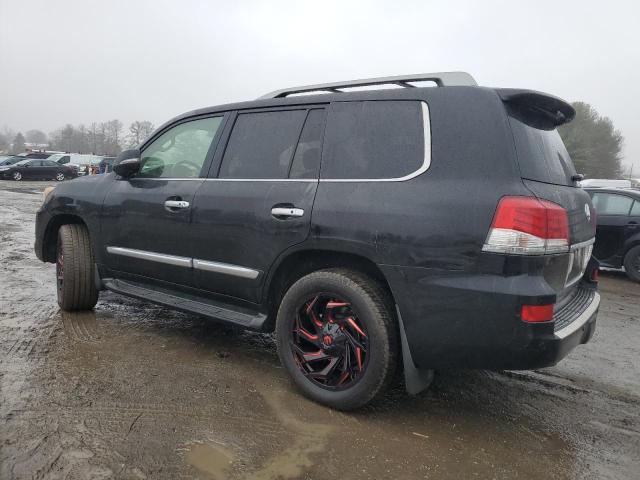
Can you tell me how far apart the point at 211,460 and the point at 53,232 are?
3265mm

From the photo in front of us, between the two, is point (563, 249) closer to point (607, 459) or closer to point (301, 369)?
point (607, 459)

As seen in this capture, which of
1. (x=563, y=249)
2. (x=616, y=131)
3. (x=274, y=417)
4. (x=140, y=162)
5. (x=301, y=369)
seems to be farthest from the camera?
(x=616, y=131)

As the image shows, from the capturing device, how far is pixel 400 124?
276 cm

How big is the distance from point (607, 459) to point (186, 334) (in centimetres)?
298

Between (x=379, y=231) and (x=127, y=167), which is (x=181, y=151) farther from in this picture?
(x=379, y=231)

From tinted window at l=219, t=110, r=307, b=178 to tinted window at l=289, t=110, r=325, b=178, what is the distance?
52 millimetres

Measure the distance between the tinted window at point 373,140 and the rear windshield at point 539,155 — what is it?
49 centimetres

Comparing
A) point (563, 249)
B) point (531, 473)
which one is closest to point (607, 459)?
point (531, 473)

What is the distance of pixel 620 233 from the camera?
793 cm

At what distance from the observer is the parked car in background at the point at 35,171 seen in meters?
30.2

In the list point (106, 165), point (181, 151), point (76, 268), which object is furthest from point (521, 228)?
point (106, 165)

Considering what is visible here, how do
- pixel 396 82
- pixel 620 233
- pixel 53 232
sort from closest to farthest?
pixel 396 82 → pixel 53 232 → pixel 620 233

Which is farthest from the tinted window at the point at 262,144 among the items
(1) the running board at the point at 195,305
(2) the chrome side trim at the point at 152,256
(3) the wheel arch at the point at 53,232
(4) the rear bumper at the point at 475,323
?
(3) the wheel arch at the point at 53,232

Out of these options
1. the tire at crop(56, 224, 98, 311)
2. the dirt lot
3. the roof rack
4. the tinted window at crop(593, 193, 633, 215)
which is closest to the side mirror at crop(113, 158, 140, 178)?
the tire at crop(56, 224, 98, 311)
